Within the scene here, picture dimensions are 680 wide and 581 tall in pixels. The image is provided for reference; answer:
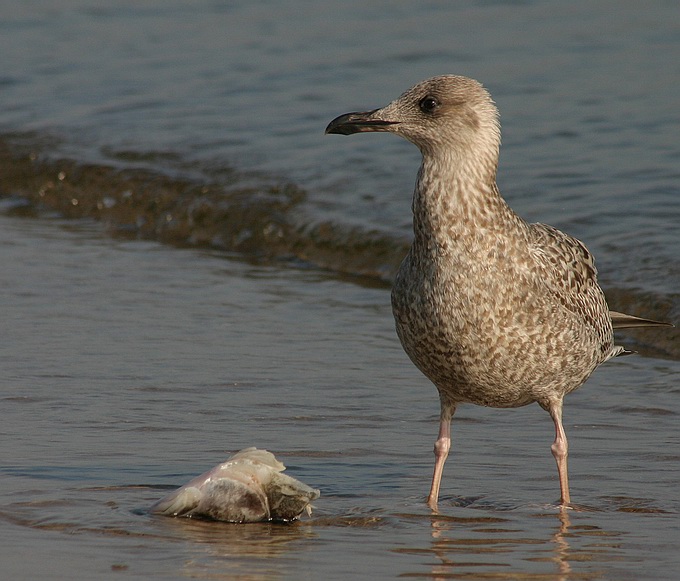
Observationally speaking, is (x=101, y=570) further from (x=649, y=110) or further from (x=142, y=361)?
(x=649, y=110)

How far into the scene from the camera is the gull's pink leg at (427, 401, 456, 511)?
623cm

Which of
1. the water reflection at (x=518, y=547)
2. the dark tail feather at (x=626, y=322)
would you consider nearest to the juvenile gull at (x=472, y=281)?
the water reflection at (x=518, y=547)

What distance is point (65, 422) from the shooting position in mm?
6992

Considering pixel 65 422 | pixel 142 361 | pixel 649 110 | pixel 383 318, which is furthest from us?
pixel 649 110

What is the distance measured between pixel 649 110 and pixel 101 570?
9.08m

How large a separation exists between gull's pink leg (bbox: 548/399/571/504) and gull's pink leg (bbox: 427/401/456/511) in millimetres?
454

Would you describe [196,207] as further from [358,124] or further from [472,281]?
[472,281]

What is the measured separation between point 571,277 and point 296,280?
392 centimetres

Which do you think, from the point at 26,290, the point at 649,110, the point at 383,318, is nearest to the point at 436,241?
the point at 383,318

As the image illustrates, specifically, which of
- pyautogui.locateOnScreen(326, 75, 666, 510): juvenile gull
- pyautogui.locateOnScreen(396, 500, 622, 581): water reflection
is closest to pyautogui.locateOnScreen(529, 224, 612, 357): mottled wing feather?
pyautogui.locateOnScreen(326, 75, 666, 510): juvenile gull

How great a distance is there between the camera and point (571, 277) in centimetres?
673

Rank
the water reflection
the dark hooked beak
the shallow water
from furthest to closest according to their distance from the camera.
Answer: the dark hooked beak < the shallow water < the water reflection

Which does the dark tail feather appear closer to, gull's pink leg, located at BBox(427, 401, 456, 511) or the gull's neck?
gull's pink leg, located at BBox(427, 401, 456, 511)

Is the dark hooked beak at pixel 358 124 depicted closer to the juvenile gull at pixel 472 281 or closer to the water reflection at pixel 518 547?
the juvenile gull at pixel 472 281
